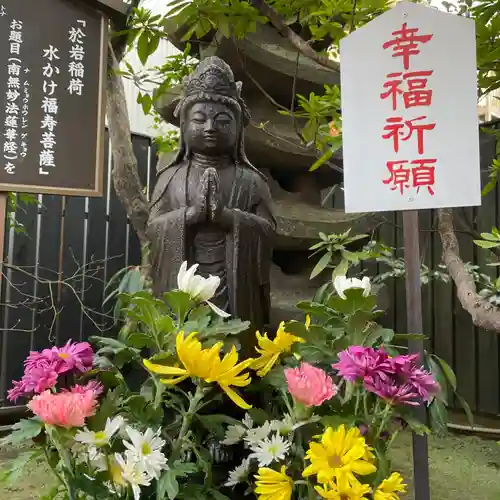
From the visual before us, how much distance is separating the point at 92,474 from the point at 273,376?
1.88 feet

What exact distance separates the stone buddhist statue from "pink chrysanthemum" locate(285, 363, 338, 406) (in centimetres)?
84

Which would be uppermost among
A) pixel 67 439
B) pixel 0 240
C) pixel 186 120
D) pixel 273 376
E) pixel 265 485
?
pixel 186 120

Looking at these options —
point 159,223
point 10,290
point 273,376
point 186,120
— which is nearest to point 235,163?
point 186,120

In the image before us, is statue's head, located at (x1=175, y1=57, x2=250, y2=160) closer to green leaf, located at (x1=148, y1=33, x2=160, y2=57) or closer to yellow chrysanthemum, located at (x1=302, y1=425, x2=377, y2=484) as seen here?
green leaf, located at (x1=148, y1=33, x2=160, y2=57)

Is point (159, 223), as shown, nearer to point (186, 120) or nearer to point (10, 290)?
point (186, 120)

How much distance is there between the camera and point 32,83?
2.15 metres

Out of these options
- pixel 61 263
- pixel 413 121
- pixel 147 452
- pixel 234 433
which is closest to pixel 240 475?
pixel 234 433

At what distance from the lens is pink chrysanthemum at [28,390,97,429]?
1238 mm

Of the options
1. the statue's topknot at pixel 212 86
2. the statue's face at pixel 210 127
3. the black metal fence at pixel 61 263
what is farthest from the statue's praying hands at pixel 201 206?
the black metal fence at pixel 61 263

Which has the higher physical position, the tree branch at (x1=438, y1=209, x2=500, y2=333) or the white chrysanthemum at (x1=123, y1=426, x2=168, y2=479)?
the tree branch at (x1=438, y1=209, x2=500, y2=333)

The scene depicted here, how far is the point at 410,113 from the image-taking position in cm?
169

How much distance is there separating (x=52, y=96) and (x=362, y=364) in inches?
65.7

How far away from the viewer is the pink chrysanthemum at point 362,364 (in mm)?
1312

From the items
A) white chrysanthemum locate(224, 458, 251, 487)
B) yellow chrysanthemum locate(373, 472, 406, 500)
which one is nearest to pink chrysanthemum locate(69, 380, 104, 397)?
white chrysanthemum locate(224, 458, 251, 487)
